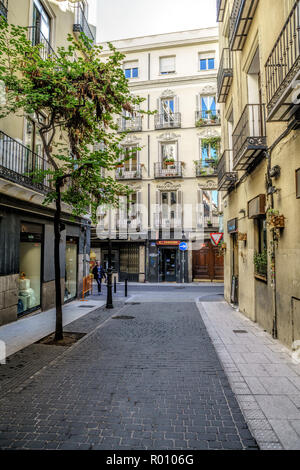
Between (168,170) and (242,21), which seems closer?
(242,21)

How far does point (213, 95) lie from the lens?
23.8 m

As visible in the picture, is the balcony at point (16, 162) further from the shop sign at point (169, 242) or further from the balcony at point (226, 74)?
the shop sign at point (169, 242)

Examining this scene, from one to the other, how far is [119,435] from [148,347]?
10.7ft

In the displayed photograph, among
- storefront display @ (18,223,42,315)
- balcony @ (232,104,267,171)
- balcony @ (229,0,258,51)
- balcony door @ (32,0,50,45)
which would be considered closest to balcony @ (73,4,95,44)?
balcony door @ (32,0,50,45)

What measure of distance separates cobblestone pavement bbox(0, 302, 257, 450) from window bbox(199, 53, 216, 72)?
963 inches

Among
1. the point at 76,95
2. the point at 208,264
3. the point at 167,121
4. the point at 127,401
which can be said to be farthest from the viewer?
the point at 167,121

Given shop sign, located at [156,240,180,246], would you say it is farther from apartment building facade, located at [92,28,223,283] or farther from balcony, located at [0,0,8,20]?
balcony, located at [0,0,8,20]

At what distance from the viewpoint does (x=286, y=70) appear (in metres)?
5.64

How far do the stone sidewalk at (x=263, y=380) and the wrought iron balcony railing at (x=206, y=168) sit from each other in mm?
16657

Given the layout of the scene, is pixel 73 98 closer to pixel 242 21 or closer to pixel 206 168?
pixel 242 21

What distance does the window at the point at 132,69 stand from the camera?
2553 cm

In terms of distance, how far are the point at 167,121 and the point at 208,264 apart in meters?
12.6

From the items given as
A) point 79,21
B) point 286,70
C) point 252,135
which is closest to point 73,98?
point 286,70

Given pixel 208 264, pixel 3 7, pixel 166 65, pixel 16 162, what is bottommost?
pixel 208 264
